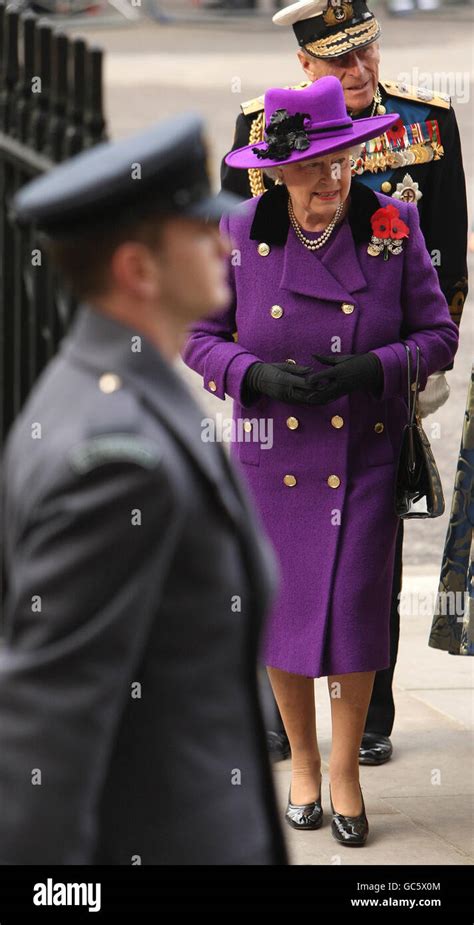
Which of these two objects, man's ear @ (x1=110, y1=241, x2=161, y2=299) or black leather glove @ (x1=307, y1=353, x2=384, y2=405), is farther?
black leather glove @ (x1=307, y1=353, x2=384, y2=405)

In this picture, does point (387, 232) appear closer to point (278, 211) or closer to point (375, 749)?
point (278, 211)

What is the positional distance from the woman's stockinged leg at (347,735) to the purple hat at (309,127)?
1208 millimetres

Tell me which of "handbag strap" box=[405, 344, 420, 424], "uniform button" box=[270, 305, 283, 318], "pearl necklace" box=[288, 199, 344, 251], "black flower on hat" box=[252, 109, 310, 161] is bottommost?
"handbag strap" box=[405, 344, 420, 424]

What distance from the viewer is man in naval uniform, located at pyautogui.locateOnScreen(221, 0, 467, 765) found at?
15.0ft

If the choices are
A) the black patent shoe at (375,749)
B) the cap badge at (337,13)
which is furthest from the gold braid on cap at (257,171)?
the black patent shoe at (375,749)

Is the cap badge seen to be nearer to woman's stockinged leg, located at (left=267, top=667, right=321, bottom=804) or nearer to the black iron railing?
the black iron railing

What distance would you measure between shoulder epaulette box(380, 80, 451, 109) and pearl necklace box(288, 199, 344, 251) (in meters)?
0.62

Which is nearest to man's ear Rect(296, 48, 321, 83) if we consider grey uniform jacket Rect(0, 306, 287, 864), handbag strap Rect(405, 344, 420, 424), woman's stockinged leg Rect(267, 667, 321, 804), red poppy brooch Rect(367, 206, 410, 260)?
red poppy brooch Rect(367, 206, 410, 260)

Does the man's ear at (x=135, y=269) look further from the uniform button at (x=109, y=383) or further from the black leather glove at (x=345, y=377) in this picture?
the black leather glove at (x=345, y=377)

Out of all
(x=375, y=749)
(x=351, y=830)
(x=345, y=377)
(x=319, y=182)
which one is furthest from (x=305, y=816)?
(x=319, y=182)

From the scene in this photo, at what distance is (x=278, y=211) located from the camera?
425 cm

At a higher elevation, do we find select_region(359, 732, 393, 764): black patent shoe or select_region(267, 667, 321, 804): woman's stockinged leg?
select_region(267, 667, 321, 804): woman's stockinged leg

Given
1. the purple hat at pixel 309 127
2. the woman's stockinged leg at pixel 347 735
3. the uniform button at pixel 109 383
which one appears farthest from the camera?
the woman's stockinged leg at pixel 347 735

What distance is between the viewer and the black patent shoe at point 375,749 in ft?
15.8
